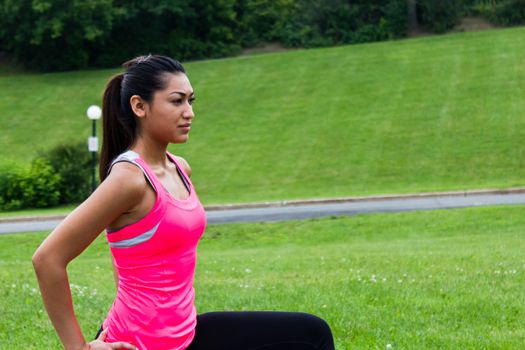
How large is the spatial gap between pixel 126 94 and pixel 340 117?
36.9 metres

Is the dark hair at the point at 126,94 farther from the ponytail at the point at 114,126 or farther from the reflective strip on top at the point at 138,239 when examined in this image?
the reflective strip on top at the point at 138,239

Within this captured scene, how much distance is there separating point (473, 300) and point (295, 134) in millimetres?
31460

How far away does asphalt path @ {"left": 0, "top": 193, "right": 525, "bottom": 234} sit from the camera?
21781 mm

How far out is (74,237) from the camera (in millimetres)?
3035

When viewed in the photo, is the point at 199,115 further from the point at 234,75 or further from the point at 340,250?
the point at 340,250

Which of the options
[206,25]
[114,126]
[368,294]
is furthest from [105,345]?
[206,25]

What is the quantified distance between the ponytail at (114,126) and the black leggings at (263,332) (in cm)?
81

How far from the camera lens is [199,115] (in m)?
43.5

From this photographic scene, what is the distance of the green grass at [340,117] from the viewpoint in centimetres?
3158

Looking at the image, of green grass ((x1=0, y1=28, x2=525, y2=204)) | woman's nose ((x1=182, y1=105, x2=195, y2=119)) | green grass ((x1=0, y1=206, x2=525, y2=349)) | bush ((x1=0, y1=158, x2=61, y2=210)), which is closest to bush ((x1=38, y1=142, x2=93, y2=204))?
bush ((x1=0, y1=158, x2=61, y2=210))

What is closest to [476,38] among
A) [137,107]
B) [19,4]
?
[19,4]

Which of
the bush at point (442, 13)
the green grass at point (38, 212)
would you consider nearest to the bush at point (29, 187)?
the green grass at point (38, 212)

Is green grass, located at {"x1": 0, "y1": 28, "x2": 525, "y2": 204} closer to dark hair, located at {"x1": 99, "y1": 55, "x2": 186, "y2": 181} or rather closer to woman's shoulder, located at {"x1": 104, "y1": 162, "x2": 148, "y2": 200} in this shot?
dark hair, located at {"x1": 99, "y1": 55, "x2": 186, "y2": 181}

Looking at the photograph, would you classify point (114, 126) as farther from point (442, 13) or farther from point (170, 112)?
point (442, 13)
